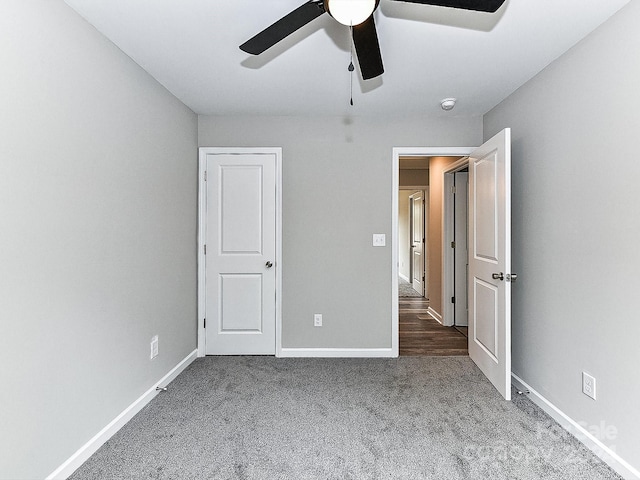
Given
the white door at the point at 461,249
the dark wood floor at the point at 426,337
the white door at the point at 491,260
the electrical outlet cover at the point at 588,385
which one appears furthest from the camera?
the white door at the point at 461,249

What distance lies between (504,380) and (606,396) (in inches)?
28.4

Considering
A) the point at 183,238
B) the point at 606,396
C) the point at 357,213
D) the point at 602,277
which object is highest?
the point at 357,213

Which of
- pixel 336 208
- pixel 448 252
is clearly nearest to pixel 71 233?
pixel 336 208

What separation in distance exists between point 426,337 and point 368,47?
335cm

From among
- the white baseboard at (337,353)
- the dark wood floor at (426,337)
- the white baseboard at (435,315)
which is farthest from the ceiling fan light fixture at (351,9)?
the white baseboard at (435,315)

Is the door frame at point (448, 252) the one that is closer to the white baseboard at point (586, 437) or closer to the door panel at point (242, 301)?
the white baseboard at point (586, 437)

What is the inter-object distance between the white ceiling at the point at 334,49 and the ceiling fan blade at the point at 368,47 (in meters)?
0.30

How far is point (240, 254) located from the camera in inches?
139

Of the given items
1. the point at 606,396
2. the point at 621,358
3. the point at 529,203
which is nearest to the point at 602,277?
the point at 621,358

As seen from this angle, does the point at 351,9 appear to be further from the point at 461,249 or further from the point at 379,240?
the point at 461,249

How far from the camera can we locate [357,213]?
11.6ft

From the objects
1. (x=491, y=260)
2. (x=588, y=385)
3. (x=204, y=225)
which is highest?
(x=204, y=225)

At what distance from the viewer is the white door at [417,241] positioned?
289 inches

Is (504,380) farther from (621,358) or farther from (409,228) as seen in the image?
(409,228)
